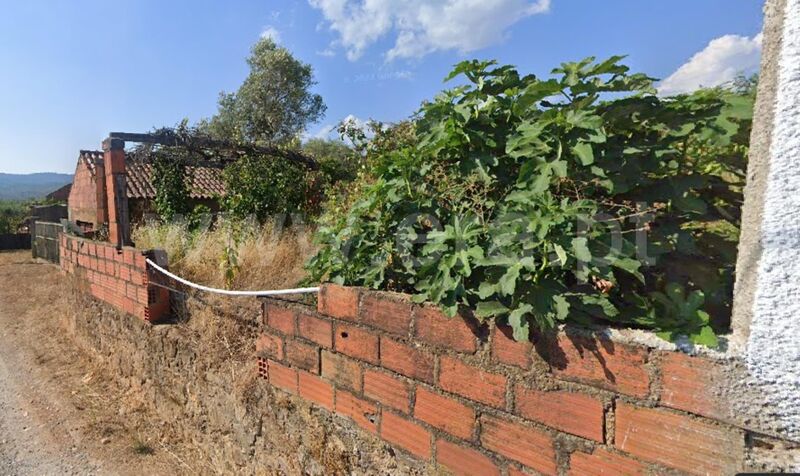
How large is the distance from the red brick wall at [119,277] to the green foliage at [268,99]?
65.9 ft

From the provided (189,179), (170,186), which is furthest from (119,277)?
(189,179)

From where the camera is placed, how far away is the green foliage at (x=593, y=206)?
1.17 m

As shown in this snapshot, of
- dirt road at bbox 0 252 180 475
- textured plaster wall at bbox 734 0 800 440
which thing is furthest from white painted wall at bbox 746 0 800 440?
dirt road at bbox 0 252 180 475

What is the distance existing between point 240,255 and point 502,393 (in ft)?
11.0

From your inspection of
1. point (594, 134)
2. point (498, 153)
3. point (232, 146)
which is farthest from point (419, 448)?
point (232, 146)

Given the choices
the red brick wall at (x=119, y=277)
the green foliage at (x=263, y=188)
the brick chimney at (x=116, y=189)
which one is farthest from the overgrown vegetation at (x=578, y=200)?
the green foliage at (x=263, y=188)

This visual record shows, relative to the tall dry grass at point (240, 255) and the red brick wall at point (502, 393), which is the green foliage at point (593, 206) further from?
the tall dry grass at point (240, 255)

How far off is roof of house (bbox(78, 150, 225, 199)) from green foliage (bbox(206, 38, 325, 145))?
30.7 feet

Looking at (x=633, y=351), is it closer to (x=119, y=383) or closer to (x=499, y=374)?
(x=499, y=374)

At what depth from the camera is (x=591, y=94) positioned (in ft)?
4.27

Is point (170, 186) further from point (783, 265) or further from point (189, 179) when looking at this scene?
point (783, 265)

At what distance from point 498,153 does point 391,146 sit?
9.96ft

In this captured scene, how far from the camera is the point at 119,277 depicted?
4406 millimetres

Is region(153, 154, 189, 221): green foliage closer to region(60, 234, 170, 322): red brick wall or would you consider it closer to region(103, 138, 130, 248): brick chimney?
region(60, 234, 170, 322): red brick wall
